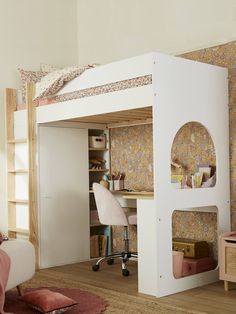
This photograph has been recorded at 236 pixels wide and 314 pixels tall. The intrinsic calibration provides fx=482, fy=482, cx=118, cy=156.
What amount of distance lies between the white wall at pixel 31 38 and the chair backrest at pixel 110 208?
4.67 feet

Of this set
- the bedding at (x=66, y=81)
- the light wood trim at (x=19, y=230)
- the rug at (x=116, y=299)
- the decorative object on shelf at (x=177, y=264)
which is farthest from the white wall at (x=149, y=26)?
the rug at (x=116, y=299)

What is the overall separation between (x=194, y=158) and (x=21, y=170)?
194cm

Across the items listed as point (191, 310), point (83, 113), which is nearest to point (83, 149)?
point (83, 113)

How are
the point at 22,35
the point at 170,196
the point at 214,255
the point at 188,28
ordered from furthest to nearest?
1. the point at 22,35
2. the point at 188,28
3. the point at 214,255
4. the point at 170,196

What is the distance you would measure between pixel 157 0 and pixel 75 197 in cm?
246

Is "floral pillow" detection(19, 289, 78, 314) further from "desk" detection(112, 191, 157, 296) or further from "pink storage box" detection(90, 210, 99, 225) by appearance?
"pink storage box" detection(90, 210, 99, 225)

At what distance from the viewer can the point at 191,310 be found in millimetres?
3617

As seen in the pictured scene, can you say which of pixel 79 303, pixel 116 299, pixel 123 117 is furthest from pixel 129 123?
pixel 79 303

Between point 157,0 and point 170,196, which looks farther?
point 157,0

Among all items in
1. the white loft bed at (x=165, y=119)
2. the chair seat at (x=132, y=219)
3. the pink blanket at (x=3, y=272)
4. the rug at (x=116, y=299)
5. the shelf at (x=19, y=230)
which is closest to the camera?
the pink blanket at (x=3, y=272)

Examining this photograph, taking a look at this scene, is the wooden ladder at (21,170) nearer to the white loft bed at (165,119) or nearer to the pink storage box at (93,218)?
the white loft bed at (165,119)

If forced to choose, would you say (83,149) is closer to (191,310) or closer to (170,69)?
(170,69)

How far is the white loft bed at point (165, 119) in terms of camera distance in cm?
401

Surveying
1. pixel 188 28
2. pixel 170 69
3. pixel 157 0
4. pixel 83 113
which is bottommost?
pixel 83 113
